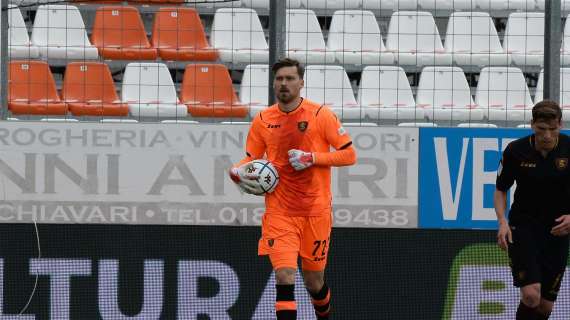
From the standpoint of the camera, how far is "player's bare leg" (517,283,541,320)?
645 centimetres

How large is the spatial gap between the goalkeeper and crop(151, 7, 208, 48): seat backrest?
4908mm

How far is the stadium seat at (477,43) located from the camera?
11.3m

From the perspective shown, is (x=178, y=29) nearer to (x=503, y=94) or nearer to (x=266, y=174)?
(x=503, y=94)

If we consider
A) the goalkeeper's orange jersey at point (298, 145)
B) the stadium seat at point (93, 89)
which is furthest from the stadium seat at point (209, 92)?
the goalkeeper's orange jersey at point (298, 145)

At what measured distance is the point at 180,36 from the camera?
11609mm

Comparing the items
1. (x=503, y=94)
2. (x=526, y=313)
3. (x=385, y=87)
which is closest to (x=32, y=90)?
(x=385, y=87)

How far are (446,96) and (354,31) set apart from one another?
1.48m

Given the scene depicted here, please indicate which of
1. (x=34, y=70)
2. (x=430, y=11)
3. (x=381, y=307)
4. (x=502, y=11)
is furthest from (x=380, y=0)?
(x=381, y=307)

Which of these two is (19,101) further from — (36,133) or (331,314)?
(331,314)

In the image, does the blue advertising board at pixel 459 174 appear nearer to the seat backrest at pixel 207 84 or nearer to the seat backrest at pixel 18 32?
the seat backrest at pixel 207 84

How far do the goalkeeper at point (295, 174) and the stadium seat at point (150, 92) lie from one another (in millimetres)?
3510

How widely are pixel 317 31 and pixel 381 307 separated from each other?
184 inches

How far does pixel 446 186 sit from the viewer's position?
7.75 meters

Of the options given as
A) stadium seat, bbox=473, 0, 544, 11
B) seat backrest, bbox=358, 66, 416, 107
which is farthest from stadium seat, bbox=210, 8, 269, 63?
stadium seat, bbox=473, 0, 544, 11
